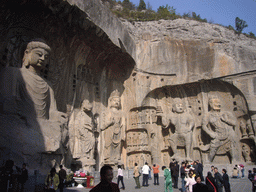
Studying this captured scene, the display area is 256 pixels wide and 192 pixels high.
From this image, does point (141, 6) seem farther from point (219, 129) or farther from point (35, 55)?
point (35, 55)

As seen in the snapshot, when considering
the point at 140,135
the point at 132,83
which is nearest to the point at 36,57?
the point at 132,83

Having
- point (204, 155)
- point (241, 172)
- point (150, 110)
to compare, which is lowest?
point (241, 172)

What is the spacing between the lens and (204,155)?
42.2 feet

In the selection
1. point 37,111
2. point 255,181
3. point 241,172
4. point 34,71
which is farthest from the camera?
point 241,172

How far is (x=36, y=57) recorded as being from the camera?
8.52 m

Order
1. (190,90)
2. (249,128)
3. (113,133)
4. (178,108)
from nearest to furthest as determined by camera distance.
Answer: (113,133), (249,128), (178,108), (190,90)

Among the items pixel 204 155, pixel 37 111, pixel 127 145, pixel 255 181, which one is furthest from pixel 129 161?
pixel 255 181

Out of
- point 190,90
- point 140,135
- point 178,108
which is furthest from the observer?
point 190,90

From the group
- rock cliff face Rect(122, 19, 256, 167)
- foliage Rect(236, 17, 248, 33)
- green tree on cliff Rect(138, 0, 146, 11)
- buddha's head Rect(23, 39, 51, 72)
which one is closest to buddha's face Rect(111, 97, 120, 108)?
rock cliff face Rect(122, 19, 256, 167)

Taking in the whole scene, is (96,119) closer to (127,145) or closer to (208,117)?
(127,145)

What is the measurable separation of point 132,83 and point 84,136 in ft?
14.2

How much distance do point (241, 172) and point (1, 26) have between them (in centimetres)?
1160

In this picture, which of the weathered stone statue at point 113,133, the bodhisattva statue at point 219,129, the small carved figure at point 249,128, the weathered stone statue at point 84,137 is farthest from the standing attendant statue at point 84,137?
the small carved figure at point 249,128

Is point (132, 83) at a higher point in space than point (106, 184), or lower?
higher
